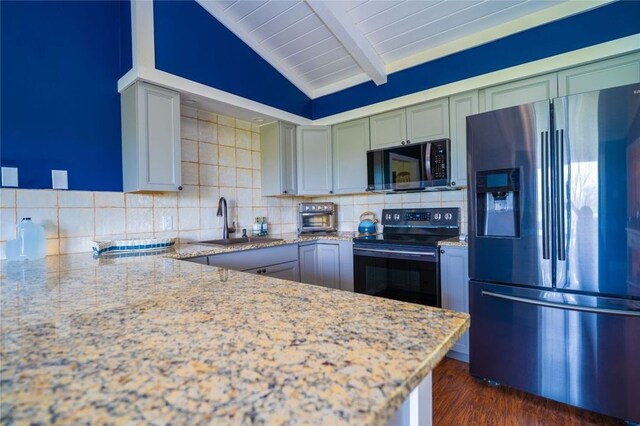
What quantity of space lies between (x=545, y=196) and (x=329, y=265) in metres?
1.75

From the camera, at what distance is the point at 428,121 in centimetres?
254

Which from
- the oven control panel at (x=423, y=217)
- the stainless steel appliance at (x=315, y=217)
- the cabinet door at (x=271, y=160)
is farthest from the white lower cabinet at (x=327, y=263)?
the cabinet door at (x=271, y=160)

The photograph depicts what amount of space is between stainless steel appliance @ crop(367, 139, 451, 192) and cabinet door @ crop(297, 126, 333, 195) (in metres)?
0.51

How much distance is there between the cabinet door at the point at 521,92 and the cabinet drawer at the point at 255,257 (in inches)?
76.4

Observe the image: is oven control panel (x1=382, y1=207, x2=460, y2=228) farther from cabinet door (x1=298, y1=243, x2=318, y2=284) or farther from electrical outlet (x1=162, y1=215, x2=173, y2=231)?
electrical outlet (x1=162, y1=215, x2=173, y2=231)

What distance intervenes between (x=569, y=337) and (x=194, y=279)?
73.8 inches

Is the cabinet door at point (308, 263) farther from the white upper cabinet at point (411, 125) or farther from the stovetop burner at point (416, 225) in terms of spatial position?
the white upper cabinet at point (411, 125)

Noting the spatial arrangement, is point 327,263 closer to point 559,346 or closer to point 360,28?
point 559,346

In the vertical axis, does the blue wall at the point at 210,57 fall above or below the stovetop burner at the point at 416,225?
above

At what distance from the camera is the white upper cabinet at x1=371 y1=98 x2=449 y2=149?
247 cm

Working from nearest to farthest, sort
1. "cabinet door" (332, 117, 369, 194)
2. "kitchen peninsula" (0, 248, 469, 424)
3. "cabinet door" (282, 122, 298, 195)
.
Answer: "kitchen peninsula" (0, 248, 469, 424)
"cabinet door" (332, 117, 369, 194)
"cabinet door" (282, 122, 298, 195)

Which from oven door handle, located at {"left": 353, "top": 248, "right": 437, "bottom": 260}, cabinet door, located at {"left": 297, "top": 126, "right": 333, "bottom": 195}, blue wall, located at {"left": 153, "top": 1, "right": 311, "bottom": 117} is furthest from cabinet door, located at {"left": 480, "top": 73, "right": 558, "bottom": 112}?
blue wall, located at {"left": 153, "top": 1, "right": 311, "bottom": 117}

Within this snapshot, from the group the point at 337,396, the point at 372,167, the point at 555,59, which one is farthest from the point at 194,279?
the point at 555,59

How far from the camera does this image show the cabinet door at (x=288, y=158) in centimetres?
306
